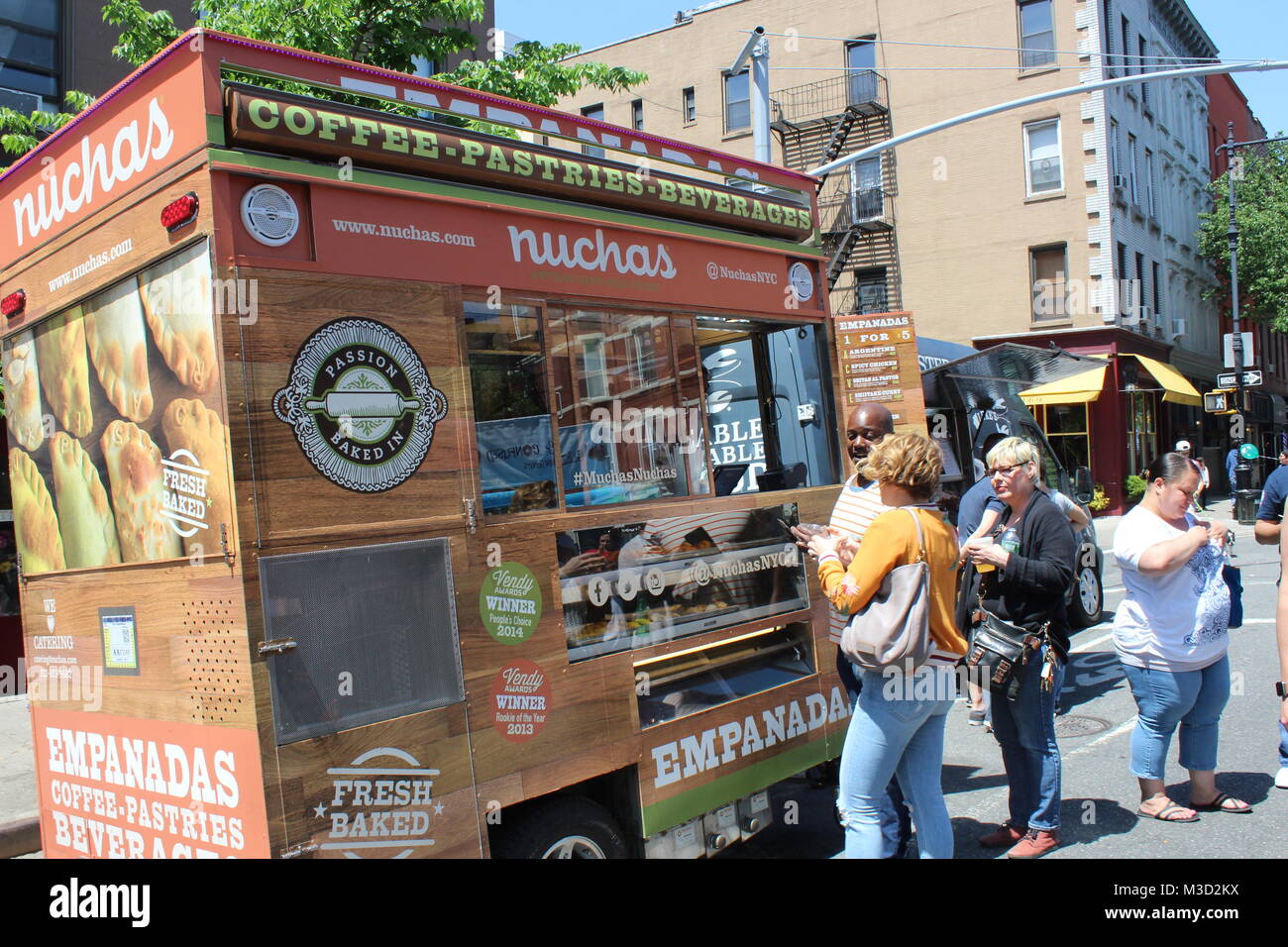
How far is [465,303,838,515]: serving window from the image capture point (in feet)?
12.2

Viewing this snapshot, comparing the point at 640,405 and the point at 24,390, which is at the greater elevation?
the point at 24,390

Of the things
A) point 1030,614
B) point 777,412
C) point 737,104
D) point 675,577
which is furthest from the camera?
point 737,104

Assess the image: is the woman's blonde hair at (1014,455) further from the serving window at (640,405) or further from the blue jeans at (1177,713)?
the blue jeans at (1177,713)

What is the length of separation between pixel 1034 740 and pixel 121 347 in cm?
407

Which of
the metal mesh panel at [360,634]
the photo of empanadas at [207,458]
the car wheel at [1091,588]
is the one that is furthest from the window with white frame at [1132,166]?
the photo of empanadas at [207,458]

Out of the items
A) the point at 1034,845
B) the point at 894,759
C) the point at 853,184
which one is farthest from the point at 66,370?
the point at 853,184

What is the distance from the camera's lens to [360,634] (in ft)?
10.4

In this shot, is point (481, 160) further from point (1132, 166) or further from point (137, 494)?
point (1132, 166)

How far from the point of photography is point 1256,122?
4559 centimetres

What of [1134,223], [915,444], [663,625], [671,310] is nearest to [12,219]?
[671,310]

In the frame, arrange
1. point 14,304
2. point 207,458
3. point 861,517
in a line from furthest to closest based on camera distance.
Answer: point 861,517, point 14,304, point 207,458

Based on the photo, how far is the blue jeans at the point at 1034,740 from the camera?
4.57m

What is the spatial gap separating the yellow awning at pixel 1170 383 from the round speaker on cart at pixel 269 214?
26.3 m
